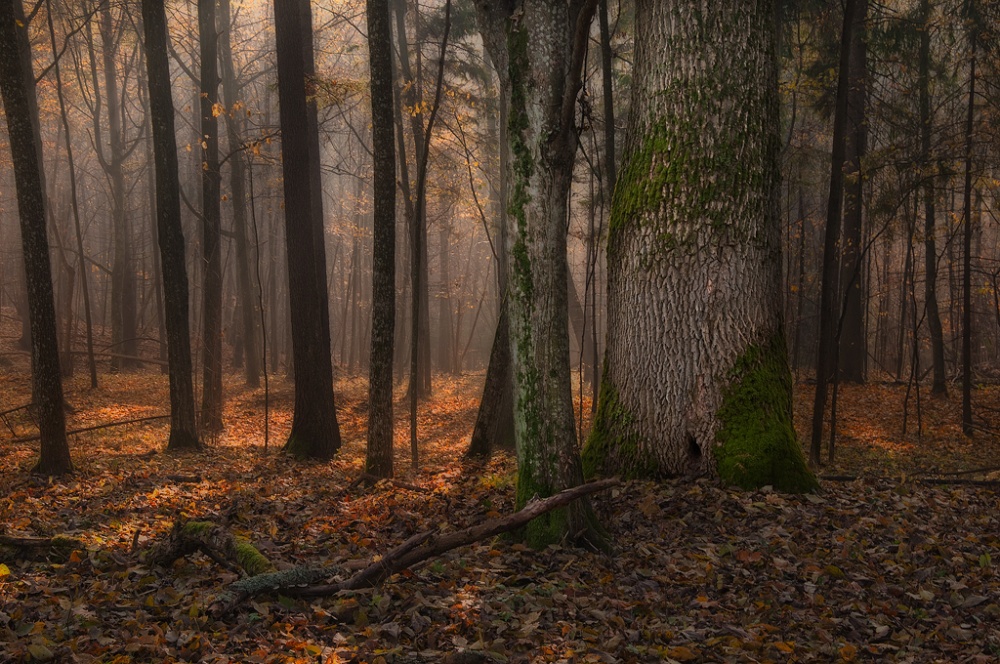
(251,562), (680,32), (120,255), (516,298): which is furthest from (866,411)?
(120,255)

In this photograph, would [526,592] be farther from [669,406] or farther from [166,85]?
[166,85]

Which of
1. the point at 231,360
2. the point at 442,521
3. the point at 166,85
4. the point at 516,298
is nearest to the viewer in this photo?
the point at 516,298

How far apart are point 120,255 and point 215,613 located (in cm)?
2179

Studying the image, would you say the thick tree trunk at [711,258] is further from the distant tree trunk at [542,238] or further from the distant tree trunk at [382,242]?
the distant tree trunk at [382,242]

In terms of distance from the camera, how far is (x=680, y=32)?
6.48 meters

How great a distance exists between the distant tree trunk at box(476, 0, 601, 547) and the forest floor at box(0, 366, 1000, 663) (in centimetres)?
68

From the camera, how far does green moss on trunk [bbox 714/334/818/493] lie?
6.26 m

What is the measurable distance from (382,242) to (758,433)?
4930mm

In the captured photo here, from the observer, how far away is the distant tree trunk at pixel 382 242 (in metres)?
8.68

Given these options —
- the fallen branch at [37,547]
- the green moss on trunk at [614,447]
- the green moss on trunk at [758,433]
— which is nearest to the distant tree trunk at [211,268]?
the fallen branch at [37,547]

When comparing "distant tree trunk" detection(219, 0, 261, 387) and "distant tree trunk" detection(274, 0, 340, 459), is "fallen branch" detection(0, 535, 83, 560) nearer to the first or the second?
"distant tree trunk" detection(274, 0, 340, 459)

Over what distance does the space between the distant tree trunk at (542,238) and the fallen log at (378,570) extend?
39 centimetres

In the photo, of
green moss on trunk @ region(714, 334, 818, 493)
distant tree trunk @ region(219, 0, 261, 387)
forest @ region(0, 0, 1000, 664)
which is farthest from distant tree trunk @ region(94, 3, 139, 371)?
green moss on trunk @ region(714, 334, 818, 493)

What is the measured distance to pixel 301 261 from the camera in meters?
10.6
